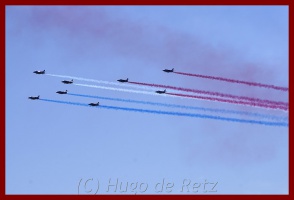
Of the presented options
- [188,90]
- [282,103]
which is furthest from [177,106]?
[282,103]

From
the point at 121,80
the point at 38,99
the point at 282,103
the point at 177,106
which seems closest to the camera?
the point at 282,103

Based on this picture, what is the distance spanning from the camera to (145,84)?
94.7 m

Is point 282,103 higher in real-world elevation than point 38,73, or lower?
lower

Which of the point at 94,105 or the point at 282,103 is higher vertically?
the point at 94,105

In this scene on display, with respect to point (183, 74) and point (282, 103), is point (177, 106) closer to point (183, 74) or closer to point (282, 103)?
point (183, 74)

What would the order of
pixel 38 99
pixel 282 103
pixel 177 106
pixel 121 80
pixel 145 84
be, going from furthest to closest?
1. pixel 38 99
2. pixel 121 80
3. pixel 145 84
4. pixel 177 106
5. pixel 282 103

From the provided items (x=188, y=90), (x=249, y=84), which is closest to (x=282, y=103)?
(x=249, y=84)

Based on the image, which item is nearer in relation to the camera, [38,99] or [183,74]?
[183,74]

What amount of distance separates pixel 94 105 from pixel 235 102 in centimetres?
2295

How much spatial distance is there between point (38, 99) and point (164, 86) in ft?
72.8

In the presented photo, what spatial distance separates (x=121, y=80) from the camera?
10119cm

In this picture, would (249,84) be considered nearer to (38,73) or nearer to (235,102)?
(235,102)

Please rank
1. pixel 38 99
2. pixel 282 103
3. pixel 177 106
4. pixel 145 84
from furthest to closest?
pixel 38 99
pixel 145 84
pixel 177 106
pixel 282 103

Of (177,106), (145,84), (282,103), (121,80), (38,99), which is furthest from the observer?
(38,99)
